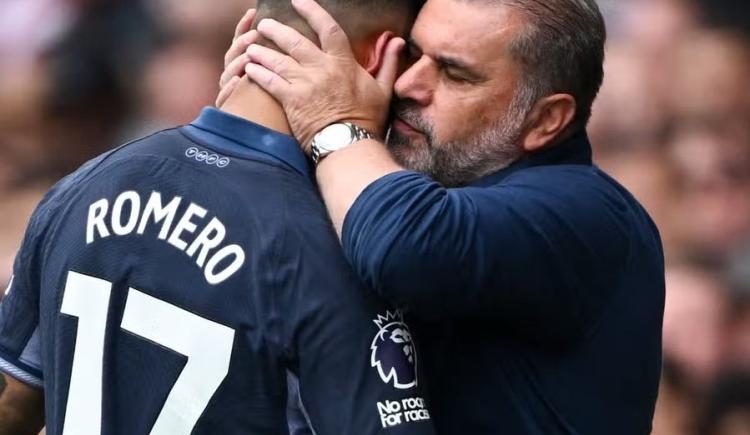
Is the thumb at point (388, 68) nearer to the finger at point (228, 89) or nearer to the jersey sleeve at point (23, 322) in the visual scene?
the finger at point (228, 89)

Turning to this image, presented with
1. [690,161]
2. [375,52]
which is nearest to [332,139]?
[375,52]

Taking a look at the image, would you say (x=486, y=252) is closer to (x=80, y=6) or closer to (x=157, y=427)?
(x=157, y=427)

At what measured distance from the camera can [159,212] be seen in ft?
8.57

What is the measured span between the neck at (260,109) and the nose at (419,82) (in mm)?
251

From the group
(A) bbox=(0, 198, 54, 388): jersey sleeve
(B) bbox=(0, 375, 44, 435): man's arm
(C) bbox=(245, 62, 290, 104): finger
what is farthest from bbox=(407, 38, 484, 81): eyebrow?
(B) bbox=(0, 375, 44, 435): man's arm

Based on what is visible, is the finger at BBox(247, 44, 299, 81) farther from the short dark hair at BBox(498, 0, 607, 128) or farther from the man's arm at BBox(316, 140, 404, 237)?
the short dark hair at BBox(498, 0, 607, 128)

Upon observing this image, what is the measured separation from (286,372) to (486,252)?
41 centimetres

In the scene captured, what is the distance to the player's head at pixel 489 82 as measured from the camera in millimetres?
2812

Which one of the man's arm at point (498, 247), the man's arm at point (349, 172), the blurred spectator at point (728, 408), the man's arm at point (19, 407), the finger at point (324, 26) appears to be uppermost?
the finger at point (324, 26)

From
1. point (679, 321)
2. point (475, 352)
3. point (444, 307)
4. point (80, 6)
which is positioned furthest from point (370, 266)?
point (80, 6)

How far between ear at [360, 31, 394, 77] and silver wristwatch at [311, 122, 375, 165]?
0.16 metres

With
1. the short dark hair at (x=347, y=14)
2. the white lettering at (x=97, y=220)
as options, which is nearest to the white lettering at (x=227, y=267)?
the white lettering at (x=97, y=220)

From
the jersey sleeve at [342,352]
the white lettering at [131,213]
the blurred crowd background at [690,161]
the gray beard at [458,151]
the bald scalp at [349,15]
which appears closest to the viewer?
the jersey sleeve at [342,352]

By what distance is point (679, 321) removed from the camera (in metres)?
4.58
